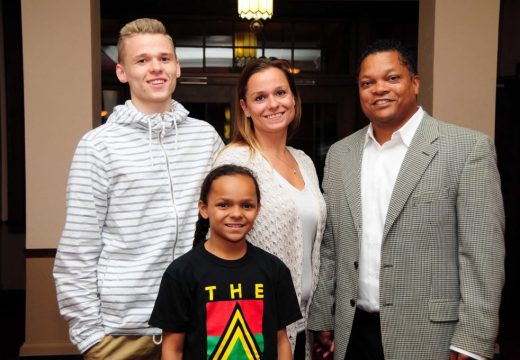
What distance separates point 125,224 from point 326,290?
31.7 inches

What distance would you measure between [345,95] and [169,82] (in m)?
4.12

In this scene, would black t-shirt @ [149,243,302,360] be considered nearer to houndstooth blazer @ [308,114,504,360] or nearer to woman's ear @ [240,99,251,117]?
houndstooth blazer @ [308,114,504,360]

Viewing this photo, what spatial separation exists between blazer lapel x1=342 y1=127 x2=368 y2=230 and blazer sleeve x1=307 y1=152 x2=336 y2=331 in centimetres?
11

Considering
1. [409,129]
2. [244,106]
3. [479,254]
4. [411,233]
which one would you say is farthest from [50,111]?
[479,254]

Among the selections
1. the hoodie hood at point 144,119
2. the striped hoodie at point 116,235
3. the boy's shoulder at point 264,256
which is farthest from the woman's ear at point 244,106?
the boy's shoulder at point 264,256

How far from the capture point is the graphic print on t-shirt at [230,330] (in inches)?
58.8

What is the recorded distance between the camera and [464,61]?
366 centimetres

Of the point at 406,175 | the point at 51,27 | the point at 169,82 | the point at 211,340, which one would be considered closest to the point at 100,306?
the point at 211,340

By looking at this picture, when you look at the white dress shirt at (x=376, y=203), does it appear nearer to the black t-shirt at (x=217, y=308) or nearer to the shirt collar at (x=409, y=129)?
the shirt collar at (x=409, y=129)

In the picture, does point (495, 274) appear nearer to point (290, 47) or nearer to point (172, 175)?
point (172, 175)

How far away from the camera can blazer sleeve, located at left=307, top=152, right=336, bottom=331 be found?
1.99 meters

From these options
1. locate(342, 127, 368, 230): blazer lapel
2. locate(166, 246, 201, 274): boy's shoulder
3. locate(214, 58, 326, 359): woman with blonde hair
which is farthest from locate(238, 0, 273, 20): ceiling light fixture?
locate(166, 246, 201, 274): boy's shoulder

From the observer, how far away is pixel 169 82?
170 centimetres

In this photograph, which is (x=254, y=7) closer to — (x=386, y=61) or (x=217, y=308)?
(x=386, y=61)
